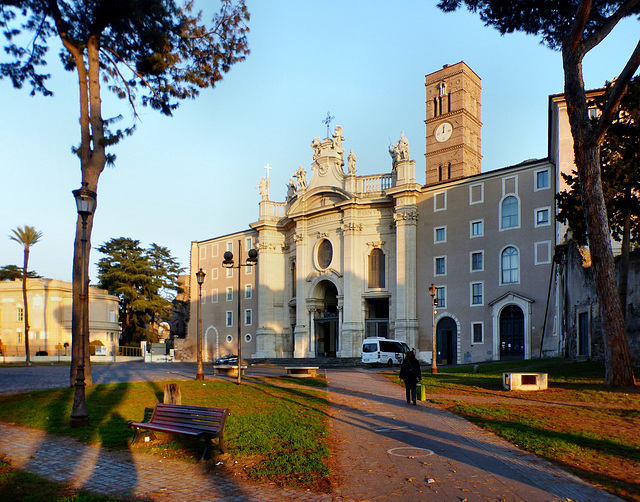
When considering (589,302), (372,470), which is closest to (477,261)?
(589,302)

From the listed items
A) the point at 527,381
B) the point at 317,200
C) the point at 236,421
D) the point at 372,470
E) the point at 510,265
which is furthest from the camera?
the point at 317,200

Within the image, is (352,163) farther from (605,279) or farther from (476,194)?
(605,279)

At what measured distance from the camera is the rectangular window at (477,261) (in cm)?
4047

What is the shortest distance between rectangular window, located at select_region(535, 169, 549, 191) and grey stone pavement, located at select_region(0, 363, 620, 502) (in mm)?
28810

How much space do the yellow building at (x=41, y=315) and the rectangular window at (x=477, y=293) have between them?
3624 centimetres

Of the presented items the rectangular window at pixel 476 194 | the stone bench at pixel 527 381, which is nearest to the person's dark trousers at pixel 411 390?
the stone bench at pixel 527 381

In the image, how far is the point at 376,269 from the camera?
47594 mm

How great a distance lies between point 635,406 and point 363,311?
3380 cm

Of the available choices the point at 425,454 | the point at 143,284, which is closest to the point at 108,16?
the point at 425,454

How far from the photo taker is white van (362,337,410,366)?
37.3m

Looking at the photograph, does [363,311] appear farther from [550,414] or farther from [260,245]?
[550,414]

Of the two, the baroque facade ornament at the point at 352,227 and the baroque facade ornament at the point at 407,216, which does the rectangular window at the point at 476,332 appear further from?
the baroque facade ornament at the point at 352,227

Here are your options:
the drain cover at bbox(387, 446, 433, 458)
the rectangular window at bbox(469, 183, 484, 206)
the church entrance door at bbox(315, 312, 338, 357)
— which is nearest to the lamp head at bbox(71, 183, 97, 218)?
the drain cover at bbox(387, 446, 433, 458)

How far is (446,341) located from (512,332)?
5.66 metres
